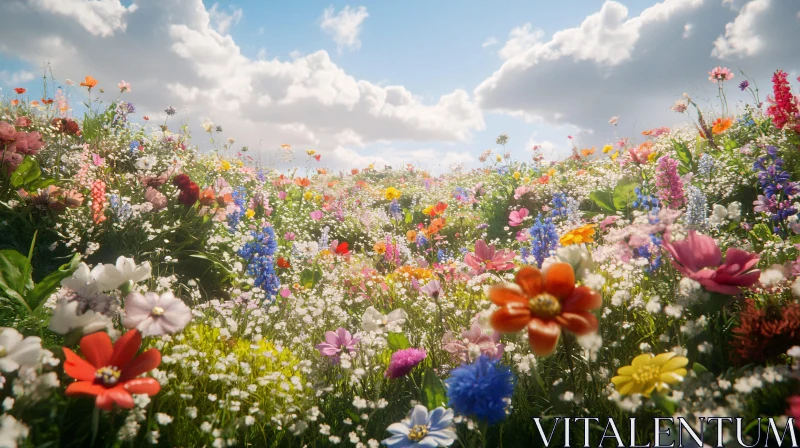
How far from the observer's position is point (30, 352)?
4.21 feet

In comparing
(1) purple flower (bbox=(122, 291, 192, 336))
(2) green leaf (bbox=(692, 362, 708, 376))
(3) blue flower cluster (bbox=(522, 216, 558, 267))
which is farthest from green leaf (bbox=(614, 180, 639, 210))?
(1) purple flower (bbox=(122, 291, 192, 336))

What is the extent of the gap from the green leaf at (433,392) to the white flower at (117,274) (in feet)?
3.85

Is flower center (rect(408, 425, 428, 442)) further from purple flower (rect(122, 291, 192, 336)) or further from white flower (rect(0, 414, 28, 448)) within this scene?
white flower (rect(0, 414, 28, 448))

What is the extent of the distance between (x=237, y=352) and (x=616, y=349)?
1745 millimetres

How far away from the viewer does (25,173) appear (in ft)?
11.2

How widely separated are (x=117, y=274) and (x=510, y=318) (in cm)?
137

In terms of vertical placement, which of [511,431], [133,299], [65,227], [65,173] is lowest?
[511,431]

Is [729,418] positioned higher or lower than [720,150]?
lower

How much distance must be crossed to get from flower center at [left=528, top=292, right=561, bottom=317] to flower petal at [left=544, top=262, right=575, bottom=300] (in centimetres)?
3

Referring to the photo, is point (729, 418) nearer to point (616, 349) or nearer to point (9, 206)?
point (616, 349)

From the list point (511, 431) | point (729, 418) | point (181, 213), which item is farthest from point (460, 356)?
point (181, 213)

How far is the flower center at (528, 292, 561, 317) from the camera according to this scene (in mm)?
1301

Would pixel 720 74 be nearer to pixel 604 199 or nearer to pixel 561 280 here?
pixel 604 199

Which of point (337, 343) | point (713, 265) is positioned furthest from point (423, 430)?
point (713, 265)
